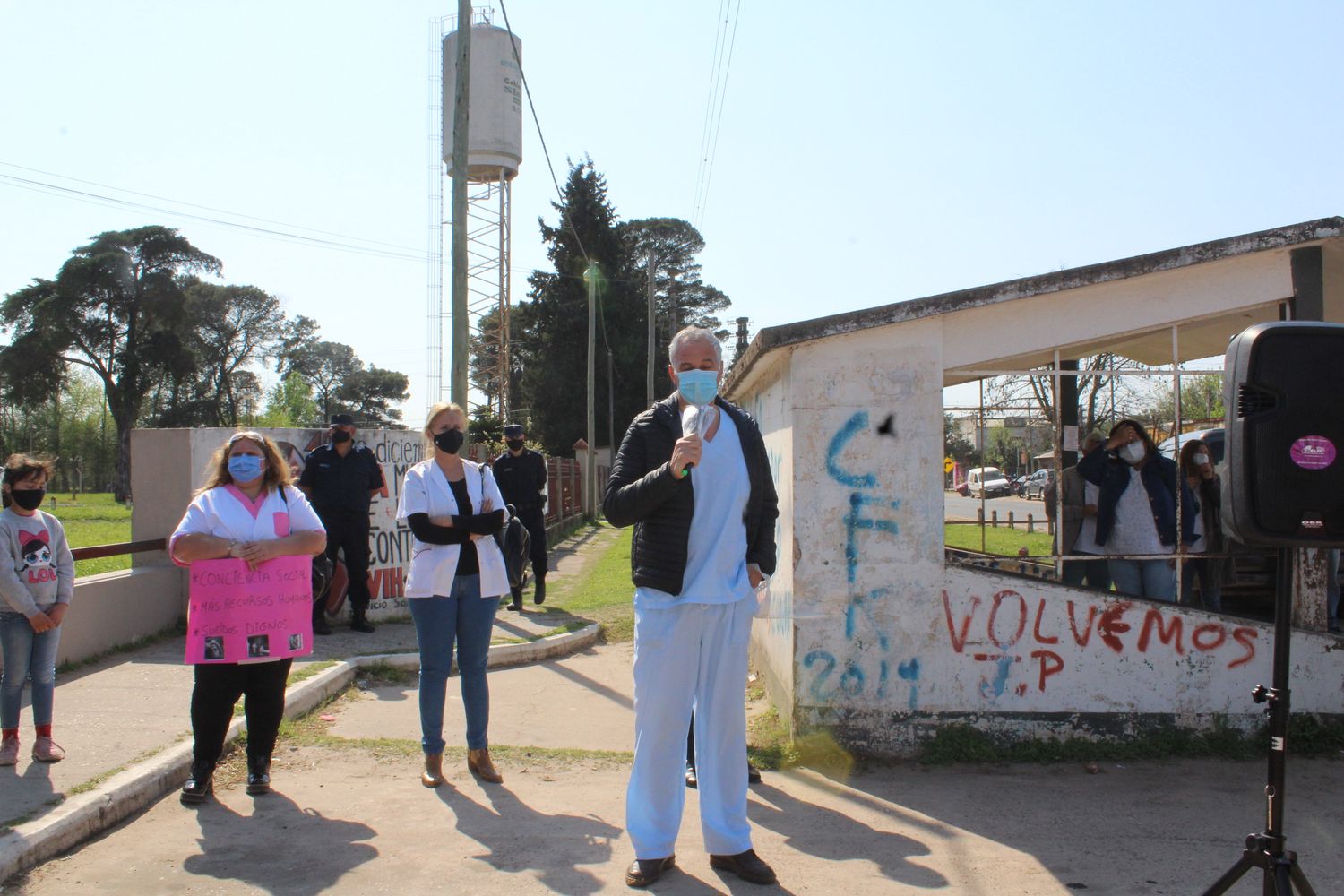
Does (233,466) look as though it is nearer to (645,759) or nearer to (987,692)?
(645,759)

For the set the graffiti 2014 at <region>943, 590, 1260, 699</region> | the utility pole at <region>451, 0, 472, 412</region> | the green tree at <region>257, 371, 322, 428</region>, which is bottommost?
the graffiti 2014 at <region>943, 590, 1260, 699</region>

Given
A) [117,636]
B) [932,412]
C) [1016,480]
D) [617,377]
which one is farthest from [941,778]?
[617,377]

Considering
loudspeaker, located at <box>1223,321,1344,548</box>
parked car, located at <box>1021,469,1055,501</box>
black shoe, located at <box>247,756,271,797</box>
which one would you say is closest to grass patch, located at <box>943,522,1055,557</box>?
parked car, located at <box>1021,469,1055,501</box>

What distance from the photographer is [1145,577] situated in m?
6.25

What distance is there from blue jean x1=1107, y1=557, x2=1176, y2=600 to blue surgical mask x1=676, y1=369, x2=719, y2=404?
352cm

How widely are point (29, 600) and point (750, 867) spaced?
355 centimetres

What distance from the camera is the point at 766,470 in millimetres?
4059

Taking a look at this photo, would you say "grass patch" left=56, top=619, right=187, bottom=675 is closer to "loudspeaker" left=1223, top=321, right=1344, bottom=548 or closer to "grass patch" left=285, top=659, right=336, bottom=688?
"grass patch" left=285, top=659, right=336, bottom=688

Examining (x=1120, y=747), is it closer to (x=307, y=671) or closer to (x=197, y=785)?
(x=197, y=785)

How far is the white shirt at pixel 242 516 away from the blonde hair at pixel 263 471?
3 centimetres

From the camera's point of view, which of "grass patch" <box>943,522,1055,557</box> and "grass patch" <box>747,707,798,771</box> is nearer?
"grass patch" <box>747,707,798,771</box>

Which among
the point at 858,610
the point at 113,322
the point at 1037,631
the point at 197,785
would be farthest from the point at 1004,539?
the point at 113,322

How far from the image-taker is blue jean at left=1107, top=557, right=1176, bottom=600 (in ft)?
20.4

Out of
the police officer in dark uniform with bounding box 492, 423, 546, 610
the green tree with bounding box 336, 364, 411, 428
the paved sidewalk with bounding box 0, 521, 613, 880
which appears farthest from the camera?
the green tree with bounding box 336, 364, 411, 428
